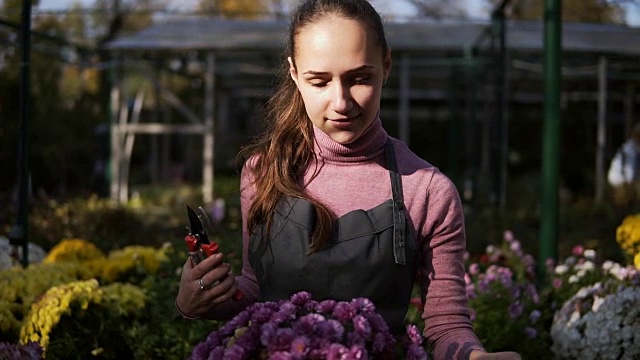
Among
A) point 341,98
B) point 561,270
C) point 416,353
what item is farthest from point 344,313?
point 561,270

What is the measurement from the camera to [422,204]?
1814mm

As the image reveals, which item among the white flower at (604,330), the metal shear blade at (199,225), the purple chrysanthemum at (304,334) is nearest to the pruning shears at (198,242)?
the metal shear blade at (199,225)

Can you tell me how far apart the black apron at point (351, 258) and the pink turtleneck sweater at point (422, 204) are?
0.11ft

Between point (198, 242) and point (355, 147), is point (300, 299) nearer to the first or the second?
point (198, 242)

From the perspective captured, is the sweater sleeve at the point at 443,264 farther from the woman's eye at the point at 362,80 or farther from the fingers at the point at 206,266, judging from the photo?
the fingers at the point at 206,266

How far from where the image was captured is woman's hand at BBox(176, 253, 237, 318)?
167 cm

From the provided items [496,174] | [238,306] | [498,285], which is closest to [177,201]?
[496,174]

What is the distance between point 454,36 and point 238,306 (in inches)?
473

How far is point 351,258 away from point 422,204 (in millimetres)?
176

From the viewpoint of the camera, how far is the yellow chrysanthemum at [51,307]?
10.3ft

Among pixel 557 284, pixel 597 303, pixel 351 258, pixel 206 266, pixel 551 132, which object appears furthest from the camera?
pixel 551 132

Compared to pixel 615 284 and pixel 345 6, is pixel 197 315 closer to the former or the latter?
pixel 345 6

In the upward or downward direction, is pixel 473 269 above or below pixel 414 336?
below

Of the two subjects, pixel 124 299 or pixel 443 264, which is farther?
pixel 124 299
